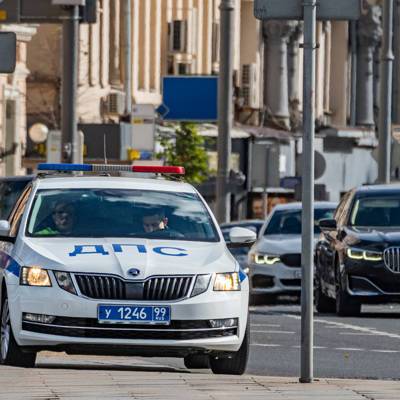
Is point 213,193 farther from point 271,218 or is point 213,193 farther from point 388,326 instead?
point 388,326

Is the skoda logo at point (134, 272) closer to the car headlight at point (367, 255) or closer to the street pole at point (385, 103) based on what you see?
the car headlight at point (367, 255)

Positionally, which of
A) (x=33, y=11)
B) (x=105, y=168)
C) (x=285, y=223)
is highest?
(x=33, y=11)

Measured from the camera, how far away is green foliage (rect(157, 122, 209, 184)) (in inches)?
2186

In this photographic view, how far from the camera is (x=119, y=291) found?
14859mm

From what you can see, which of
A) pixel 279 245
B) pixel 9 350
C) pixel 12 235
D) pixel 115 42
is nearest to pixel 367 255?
pixel 279 245

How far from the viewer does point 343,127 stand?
7819 centimetres

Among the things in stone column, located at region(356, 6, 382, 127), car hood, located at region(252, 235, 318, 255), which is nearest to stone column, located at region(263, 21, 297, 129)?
stone column, located at region(356, 6, 382, 127)

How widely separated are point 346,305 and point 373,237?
0.86 m

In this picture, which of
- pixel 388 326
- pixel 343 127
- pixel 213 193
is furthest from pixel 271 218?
pixel 343 127

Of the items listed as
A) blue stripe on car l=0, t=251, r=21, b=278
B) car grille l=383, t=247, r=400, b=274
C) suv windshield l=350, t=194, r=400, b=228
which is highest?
blue stripe on car l=0, t=251, r=21, b=278

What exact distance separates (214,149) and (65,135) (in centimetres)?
2521

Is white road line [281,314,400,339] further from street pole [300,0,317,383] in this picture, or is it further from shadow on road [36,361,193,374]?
street pole [300,0,317,383]

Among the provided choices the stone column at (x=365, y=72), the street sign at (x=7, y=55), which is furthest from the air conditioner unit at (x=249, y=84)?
the street sign at (x=7, y=55)

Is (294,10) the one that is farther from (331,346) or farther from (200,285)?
(331,346)
